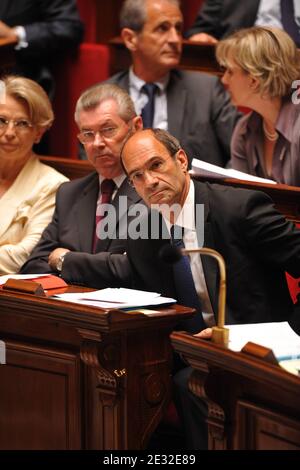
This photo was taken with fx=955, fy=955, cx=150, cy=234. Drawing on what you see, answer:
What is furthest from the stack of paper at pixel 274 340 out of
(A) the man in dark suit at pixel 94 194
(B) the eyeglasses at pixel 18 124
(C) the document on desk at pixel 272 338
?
(B) the eyeglasses at pixel 18 124

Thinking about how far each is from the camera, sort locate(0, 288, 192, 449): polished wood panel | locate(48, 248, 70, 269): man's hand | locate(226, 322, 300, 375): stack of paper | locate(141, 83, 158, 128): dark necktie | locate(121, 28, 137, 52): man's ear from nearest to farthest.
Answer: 1. locate(226, 322, 300, 375): stack of paper
2. locate(0, 288, 192, 449): polished wood panel
3. locate(48, 248, 70, 269): man's hand
4. locate(141, 83, 158, 128): dark necktie
5. locate(121, 28, 137, 52): man's ear

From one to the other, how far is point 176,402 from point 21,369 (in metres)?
0.41

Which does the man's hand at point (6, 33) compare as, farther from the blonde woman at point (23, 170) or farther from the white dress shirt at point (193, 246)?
the white dress shirt at point (193, 246)

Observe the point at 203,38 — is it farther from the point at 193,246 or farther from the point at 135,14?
the point at 193,246

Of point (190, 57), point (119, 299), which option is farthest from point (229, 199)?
point (190, 57)

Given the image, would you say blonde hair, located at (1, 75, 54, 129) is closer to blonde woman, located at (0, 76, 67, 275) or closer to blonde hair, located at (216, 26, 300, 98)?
blonde woman, located at (0, 76, 67, 275)

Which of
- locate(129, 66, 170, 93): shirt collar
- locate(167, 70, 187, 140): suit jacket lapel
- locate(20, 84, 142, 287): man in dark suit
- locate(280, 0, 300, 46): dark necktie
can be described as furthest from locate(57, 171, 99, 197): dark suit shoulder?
locate(280, 0, 300, 46): dark necktie

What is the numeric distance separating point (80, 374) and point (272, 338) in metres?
0.53

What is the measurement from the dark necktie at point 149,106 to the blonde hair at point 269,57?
627 mm

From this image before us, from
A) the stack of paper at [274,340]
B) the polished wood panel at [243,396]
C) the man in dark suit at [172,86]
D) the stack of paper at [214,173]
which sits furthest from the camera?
the man in dark suit at [172,86]

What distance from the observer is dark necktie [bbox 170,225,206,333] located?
2447 millimetres

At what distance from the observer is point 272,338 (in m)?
2.05

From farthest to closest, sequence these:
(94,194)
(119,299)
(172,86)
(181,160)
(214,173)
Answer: (172,86) → (94,194) → (214,173) → (181,160) → (119,299)

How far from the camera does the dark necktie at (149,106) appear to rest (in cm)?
355
